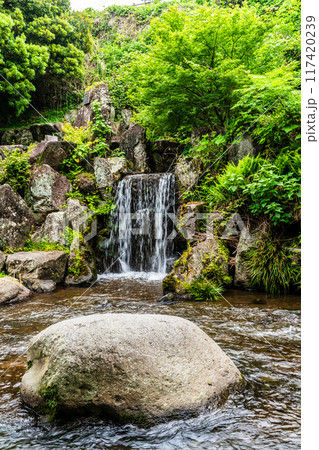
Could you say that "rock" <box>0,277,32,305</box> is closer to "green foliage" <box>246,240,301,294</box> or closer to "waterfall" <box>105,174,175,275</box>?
"waterfall" <box>105,174,175,275</box>

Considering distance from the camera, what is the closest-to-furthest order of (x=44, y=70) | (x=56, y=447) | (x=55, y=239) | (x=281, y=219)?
(x=56, y=447) → (x=281, y=219) → (x=55, y=239) → (x=44, y=70)

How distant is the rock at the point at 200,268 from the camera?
666 cm

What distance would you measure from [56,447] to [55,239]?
24.1 feet

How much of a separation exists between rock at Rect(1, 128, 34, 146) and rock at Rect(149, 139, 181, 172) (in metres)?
7.68

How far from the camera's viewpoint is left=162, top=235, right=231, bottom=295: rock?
6.66 m

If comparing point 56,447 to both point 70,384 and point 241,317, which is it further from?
point 241,317

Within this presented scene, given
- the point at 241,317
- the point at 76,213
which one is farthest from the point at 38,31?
the point at 241,317

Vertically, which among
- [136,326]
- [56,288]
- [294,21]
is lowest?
[56,288]

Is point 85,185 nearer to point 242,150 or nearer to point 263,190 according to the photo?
point 242,150

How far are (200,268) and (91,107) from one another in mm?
9711

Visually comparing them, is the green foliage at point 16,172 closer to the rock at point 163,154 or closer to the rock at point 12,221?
the rock at point 12,221

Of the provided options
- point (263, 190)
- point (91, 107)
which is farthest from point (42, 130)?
point (263, 190)

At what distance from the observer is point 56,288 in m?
7.68
